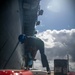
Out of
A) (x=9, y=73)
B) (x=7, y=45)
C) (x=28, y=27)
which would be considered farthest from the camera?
(x=28, y=27)

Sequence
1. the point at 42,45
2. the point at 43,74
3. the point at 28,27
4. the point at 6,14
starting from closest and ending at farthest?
the point at 43,74 → the point at 6,14 → the point at 42,45 → the point at 28,27

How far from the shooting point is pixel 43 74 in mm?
8492

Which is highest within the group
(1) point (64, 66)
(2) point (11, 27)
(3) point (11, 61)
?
(2) point (11, 27)

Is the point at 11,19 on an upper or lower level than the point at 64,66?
upper

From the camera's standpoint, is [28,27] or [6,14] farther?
[28,27]

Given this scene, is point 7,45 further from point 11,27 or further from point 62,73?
point 62,73

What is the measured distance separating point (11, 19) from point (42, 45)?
4653 mm

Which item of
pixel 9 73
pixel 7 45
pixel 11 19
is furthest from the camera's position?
pixel 11 19

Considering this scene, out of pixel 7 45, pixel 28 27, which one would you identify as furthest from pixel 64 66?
pixel 28 27

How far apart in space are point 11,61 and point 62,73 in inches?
227

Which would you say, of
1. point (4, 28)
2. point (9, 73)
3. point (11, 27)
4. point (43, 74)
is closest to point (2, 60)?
point (4, 28)

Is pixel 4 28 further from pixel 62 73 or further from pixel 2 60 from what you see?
pixel 62 73

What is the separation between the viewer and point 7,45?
13.6 m

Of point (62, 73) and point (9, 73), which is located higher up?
point (9, 73)
